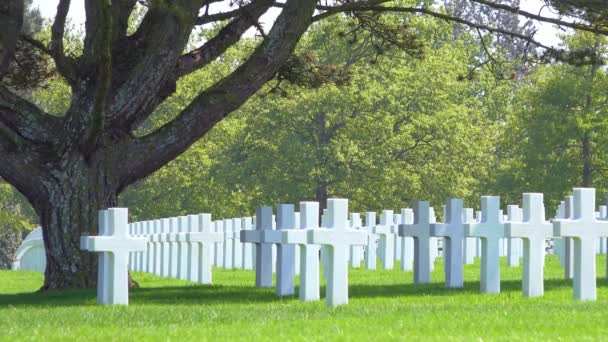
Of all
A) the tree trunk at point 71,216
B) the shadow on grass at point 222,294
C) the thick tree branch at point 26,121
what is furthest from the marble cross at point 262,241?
the thick tree branch at point 26,121

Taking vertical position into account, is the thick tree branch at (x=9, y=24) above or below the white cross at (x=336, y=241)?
above

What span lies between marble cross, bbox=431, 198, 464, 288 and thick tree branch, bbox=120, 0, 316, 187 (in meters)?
3.17

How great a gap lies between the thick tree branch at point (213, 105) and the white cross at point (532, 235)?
537cm

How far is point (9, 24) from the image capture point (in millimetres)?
18641

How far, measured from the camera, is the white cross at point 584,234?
13680 mm

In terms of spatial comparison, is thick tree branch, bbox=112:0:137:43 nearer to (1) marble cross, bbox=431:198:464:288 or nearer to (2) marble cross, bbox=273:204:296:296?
(2) marble cross, bbox=273:204:296:296

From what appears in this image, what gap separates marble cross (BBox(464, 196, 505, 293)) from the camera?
1548cm

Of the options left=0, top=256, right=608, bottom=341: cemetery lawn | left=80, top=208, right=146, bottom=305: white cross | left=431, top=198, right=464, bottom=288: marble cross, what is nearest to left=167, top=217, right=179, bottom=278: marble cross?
left=0, top=256, right=608, bottom=341: cemetery lawn

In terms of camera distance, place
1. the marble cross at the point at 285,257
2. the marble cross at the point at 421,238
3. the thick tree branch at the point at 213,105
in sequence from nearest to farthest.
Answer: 1. the marble cross at the point at 285,257
2. the marble cross at the point at 421,238
3. the thick tree branch at the point at 213,105

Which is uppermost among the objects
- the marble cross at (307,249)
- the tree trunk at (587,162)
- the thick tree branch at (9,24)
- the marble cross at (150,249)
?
the thick tree branch at (9,24)

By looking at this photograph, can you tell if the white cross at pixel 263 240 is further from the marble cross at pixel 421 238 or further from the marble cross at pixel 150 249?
the marble cross at pixel 150 249

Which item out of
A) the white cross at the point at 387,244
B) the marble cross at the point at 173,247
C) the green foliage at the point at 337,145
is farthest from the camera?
the green foliage at the point at 337,145

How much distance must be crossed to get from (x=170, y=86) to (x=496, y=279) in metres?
6.24

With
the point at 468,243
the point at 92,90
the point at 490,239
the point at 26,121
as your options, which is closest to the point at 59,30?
the point at 92,90
